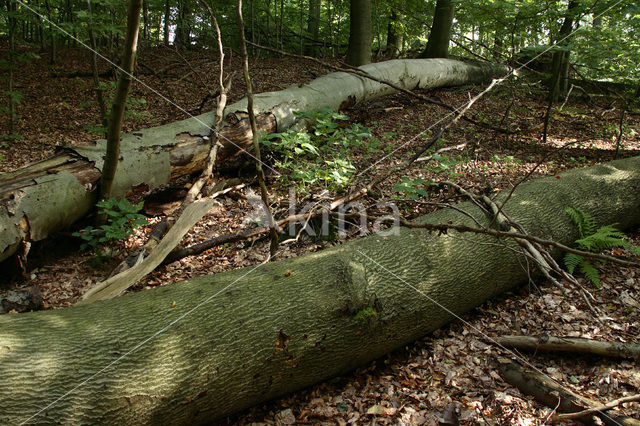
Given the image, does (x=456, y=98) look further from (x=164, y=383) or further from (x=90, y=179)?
(x=164, y=383)

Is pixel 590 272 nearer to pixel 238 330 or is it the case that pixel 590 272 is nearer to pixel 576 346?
pixel 576 346

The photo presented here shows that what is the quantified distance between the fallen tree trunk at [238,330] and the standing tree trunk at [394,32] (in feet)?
31.5

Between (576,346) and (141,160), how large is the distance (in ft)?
15.5

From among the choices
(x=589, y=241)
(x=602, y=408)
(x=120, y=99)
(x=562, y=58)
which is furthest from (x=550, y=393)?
(x=562, y=58)

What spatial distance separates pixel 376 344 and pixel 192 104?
673 cm

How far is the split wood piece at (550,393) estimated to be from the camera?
7.18ft

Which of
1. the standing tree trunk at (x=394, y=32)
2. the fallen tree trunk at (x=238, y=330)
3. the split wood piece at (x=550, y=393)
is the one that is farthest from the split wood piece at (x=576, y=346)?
the standing tree trunk at (x=394, y=32)

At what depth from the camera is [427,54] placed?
34.1 feet

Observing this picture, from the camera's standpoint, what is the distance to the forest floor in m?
2.49

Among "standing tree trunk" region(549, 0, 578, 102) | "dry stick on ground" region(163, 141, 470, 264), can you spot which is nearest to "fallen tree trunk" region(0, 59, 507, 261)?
"dry stick on ground" region(163, 141, 470, 264)

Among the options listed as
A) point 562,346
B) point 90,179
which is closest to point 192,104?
point 90,179

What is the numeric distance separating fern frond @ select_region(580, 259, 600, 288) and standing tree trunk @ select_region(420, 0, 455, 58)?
8301mm

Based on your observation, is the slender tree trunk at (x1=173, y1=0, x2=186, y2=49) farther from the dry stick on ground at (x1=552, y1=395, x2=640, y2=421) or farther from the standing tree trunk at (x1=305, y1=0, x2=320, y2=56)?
the dry stick on ground at (x1=552, y1=395, x2=640, y2=421)

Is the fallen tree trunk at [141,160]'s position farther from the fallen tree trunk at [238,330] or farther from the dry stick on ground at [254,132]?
the fallen tree trunk at [238,330]
